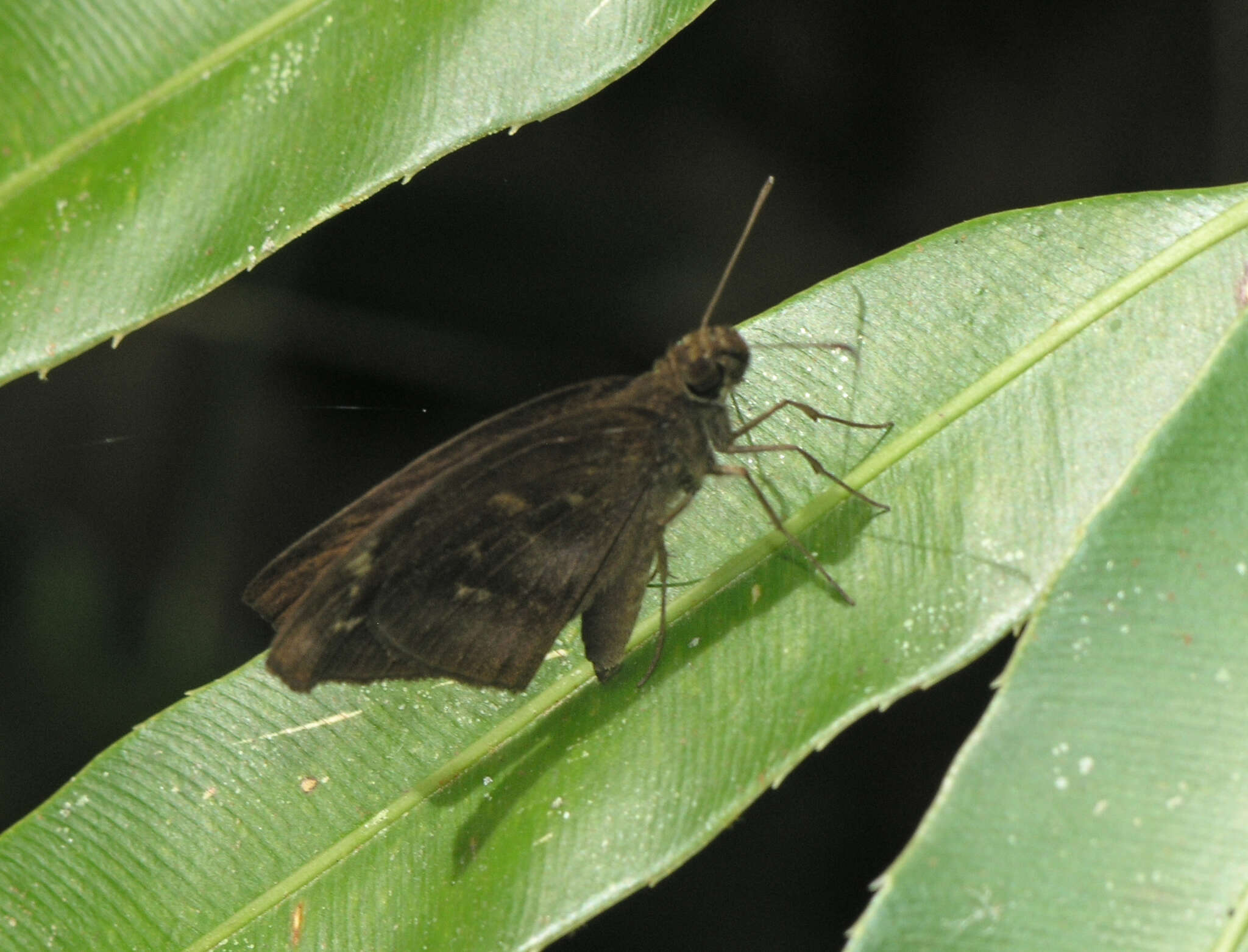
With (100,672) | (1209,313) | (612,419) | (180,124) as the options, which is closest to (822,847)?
(612,419)

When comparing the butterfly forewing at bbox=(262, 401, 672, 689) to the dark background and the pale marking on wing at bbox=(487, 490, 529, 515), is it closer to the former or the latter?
the pale marking on wing at bbox=(487, 490, 529, 515)

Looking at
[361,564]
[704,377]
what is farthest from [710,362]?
[361,564]

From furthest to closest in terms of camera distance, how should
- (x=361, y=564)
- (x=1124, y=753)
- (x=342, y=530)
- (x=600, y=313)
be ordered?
(x=600, y=313) → (x=342, y=530) → (x=361, y=564) → (x=1124, y=753)

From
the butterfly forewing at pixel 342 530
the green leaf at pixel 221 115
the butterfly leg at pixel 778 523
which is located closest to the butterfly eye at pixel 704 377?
the butterfly leg at pixel 778 523

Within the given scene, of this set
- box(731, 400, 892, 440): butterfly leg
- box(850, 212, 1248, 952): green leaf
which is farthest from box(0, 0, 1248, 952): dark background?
box(850, 212, 1248, 952): green leaf

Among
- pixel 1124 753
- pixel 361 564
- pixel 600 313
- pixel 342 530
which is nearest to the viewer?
pixel 1124 753

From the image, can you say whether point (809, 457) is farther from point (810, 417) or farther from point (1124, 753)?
point (1124, 753)

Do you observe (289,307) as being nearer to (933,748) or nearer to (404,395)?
(404,395)
